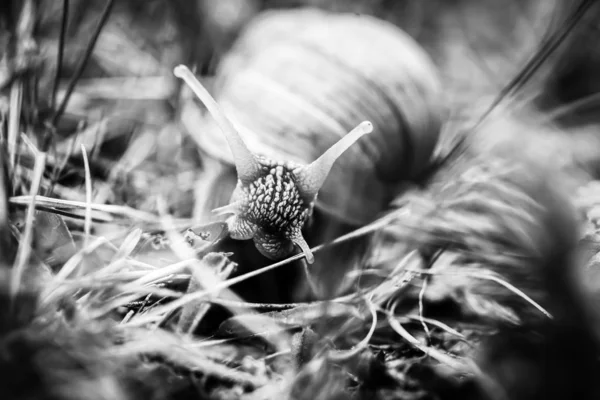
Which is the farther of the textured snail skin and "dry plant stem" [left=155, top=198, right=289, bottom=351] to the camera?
the textured snail skin

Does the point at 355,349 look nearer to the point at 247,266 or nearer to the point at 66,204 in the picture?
the point at 247,266

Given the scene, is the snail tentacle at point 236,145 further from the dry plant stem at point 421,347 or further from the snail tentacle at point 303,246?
the dry plant stem at point 421,347

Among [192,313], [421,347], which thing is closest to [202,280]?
[192,313]

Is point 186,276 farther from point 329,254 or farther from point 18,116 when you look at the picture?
point 18,116

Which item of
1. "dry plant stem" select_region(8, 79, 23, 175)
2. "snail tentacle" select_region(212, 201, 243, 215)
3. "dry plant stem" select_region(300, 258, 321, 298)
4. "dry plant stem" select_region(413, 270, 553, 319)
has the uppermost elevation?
"dry plant stem" select_region(8, 79, 23, 175)

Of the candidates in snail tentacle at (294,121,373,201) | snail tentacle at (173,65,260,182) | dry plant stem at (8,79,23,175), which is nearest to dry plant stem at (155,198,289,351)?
snail tentacle at (173,65,260,182)

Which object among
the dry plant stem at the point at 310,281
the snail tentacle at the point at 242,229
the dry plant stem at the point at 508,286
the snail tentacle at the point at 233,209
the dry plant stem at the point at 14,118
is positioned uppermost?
the dry plant stem at the point at 14,118

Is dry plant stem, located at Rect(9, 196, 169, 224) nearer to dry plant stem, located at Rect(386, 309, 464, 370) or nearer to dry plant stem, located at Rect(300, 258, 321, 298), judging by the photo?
dry plant stem, located at Rect(300, 258, 321, 298)

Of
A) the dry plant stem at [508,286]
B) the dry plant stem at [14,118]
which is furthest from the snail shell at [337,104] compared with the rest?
the dry plant stem at [14,118]
